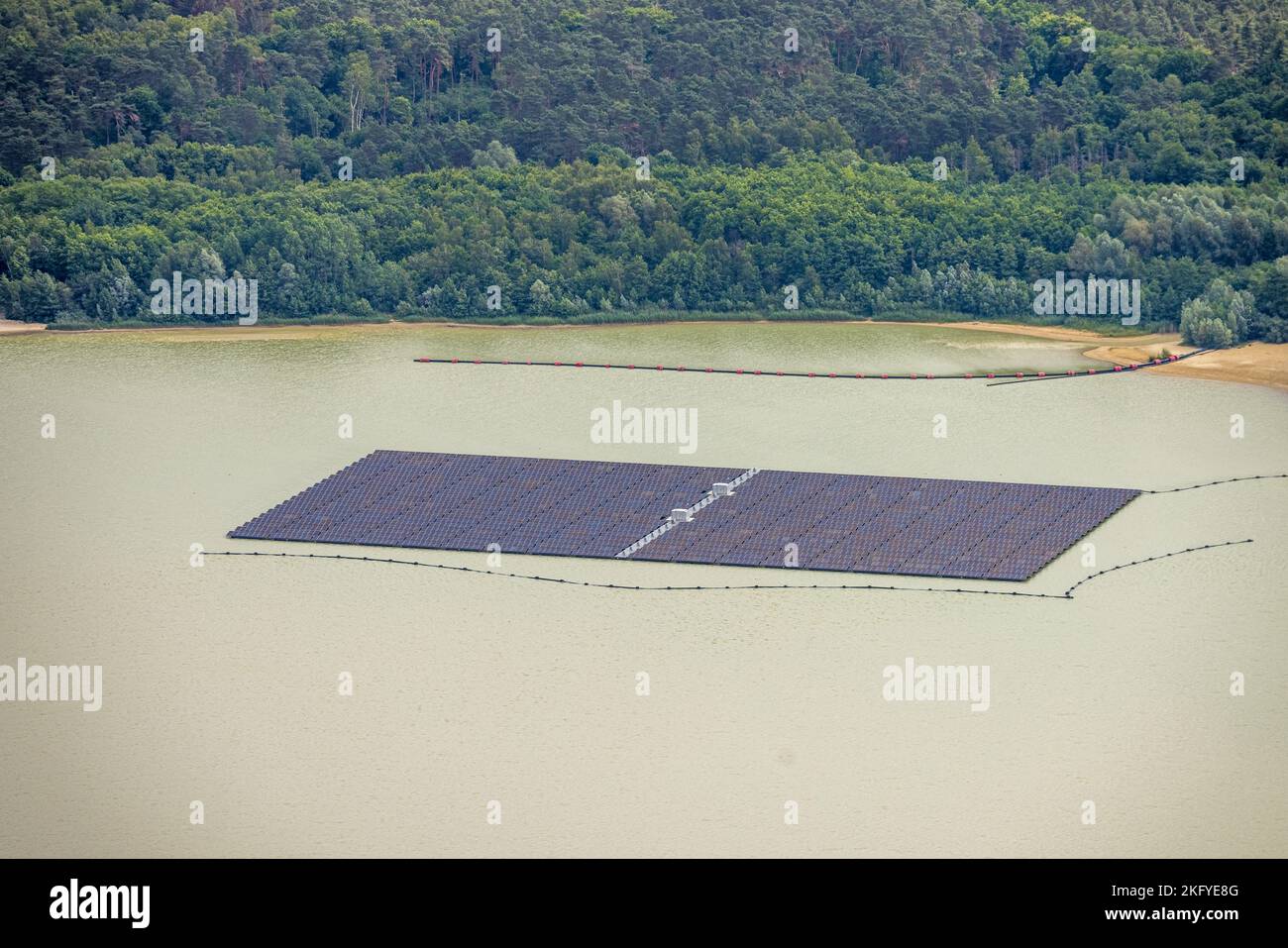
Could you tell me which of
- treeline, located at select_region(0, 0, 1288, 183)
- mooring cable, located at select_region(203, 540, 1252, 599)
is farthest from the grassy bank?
mooring cable, located at select_region(203, 540, 1252, 599)

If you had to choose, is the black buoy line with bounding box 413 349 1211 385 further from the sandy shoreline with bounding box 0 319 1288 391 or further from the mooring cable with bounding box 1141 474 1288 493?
the mooring cable with bounding box 1141 474 1288 493

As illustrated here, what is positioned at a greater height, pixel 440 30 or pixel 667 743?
pixel 440 30

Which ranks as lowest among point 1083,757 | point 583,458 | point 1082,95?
point 1083,757

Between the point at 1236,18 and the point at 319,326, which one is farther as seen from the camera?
the point at 1236,18

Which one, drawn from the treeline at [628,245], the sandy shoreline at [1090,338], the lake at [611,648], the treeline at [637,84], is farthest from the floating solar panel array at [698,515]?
the treeline at [637,84]

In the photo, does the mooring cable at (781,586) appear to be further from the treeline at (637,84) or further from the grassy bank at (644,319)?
the treeline at (637,84)

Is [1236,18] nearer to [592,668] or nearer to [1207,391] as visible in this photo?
[1207,391]

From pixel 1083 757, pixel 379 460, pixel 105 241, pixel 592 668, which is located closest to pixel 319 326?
pixel 105 241
